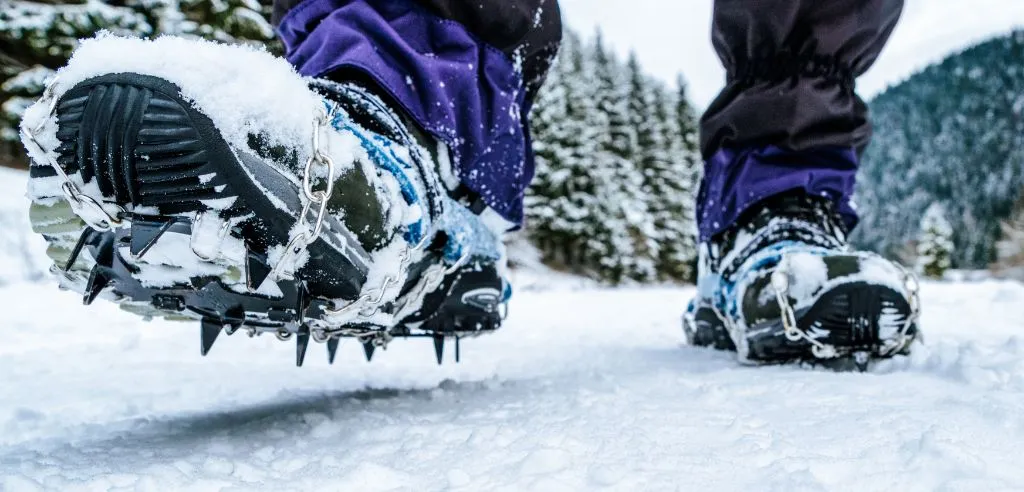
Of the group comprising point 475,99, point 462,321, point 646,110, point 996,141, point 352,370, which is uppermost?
point 996,141

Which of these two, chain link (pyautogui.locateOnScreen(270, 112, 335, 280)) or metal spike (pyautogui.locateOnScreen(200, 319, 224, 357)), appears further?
metal spike (pyautogui.locateOnScreen(200, 319, 224, 357))

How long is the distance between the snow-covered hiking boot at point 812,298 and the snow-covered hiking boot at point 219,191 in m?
0.52

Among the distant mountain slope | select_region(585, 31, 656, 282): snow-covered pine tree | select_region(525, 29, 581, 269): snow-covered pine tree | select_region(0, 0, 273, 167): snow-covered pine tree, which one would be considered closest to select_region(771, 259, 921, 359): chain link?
select_region(0, 0, 273, 167): snow-covered pine tree

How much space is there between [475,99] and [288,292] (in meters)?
0.39

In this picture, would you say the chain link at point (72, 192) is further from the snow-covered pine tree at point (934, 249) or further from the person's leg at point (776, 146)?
the snow-covered pine tree at point (934, 249)

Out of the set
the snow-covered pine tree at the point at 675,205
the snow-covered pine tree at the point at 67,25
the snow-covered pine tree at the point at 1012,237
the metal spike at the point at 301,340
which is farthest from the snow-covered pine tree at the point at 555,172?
the snow-covered pine tree at the point at 1012,237

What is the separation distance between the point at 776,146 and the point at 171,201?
983mm

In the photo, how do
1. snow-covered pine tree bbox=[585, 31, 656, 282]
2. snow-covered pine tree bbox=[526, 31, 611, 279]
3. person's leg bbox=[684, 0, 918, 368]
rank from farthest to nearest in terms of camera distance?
snow-covered pine tree bbox=[585, 31, 656, 282], snow-covered pine tree bbox=[526, 31, 611, 279], person's leg bbox=[684, 0, 918, 368]

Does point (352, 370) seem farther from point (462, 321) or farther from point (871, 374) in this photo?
point (871, 374)

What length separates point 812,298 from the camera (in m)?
0.85

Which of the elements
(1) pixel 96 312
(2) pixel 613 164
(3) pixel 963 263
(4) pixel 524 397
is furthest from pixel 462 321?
(3) pixel 963 263

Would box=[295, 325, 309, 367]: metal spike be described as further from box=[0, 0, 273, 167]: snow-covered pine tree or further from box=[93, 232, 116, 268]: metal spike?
box=[0, 0, 273, 167]: snow-covered pine tree

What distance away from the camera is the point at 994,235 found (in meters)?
31.1

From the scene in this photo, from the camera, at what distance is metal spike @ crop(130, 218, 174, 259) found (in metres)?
0.49
